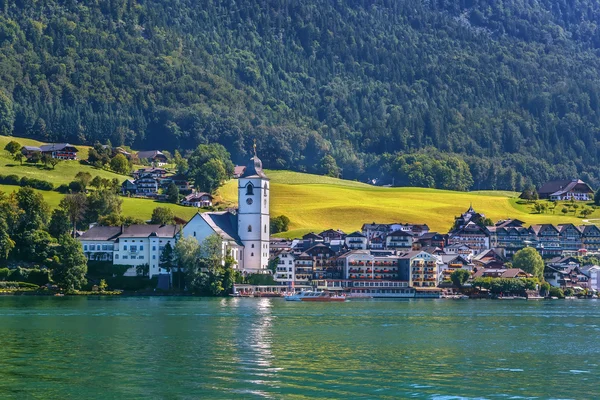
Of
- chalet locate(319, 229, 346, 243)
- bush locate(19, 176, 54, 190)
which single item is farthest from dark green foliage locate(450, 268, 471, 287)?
bush locate(19, 176, 54, 190)

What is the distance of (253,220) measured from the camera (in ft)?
515

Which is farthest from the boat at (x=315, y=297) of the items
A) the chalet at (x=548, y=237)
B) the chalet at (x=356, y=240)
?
the chalet at (x=548, y=237)

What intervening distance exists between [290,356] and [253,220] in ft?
320

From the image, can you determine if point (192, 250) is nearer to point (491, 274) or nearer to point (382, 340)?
point (491, 274)

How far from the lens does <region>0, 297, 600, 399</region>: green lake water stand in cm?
4831

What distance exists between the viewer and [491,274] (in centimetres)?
16062

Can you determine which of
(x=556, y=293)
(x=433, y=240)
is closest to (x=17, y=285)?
(x=556, y=293)

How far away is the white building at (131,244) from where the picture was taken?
148875 mm

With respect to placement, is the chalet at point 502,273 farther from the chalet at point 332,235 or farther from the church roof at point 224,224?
the church roof at point 224,224

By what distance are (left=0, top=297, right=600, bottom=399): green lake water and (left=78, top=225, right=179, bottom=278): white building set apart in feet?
164

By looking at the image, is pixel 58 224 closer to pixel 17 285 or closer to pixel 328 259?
pixel 17 285

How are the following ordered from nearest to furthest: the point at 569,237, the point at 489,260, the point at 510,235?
1. the point at 489,260
2. the point at 510,235
3. the point at 569,237

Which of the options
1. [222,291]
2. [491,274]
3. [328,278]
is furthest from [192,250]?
[491,274]

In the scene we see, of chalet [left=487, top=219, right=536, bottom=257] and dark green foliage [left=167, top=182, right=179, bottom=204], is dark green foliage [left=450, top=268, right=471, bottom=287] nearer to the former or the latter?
chalet [left=487, top=219, right=536, bottom=257]
